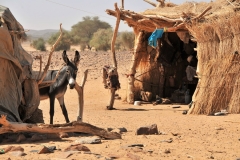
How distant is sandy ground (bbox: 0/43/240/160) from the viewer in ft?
21.2

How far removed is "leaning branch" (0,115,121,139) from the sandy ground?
0.59 feet

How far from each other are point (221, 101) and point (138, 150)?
18.8 ft

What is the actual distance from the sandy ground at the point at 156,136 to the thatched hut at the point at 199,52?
1.94 ft

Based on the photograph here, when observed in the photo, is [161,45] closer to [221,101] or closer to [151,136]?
[221,101]

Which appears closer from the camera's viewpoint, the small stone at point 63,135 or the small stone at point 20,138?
the small stone at point 20,138

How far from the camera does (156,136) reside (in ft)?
26.6

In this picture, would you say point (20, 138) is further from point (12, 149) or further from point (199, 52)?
point (199, 52)

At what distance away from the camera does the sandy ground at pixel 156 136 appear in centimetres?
648

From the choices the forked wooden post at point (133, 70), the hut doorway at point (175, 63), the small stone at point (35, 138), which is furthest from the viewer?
the hut doorway at point (175, 63)

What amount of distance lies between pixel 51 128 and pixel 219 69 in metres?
5.99

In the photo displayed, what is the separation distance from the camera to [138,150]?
21.8 feet

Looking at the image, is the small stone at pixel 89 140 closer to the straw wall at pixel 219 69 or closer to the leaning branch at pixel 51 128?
the leaning branch at pixel 51 128

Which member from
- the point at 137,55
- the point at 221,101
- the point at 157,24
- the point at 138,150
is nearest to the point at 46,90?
the point at 138,150

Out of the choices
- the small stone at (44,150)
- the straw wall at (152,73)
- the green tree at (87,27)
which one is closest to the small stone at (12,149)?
the small stone at (44,150)
